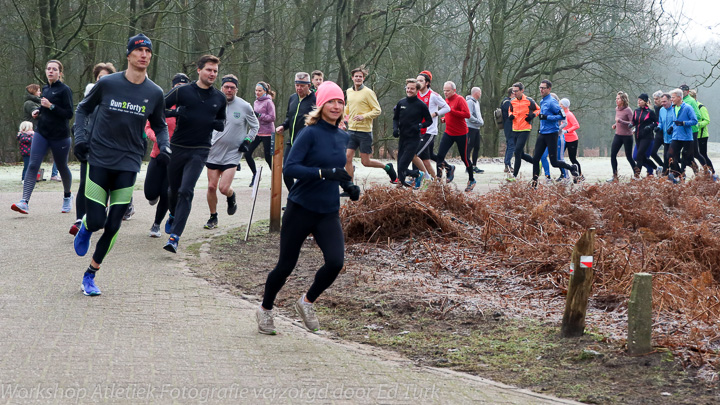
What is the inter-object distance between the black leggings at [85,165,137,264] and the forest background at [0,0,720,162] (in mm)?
19238

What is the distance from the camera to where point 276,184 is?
10.0 meters

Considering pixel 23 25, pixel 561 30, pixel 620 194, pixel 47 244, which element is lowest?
A: pixel 47 244

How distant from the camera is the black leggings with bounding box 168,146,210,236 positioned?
8516mm

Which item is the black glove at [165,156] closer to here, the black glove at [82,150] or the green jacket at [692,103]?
the black glove at [82,150]

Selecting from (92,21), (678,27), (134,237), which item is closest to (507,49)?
(92,21)

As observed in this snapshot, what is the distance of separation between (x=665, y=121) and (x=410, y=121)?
7.37 meters

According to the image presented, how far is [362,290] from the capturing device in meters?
7.05

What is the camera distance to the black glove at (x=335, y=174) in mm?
5148

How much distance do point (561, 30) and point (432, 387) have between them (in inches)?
1309

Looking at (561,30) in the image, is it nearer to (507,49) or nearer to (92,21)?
(507,49)

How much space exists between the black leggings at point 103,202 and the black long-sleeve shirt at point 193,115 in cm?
238

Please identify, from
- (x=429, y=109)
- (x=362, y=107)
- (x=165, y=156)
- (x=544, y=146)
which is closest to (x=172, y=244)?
(x=165, y=156)

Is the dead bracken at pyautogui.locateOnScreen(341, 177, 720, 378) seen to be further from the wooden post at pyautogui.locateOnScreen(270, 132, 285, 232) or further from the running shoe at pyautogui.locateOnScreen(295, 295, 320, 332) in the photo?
the running shoe at pyautogui.locateOnScreen(295, 295, 320, 332)

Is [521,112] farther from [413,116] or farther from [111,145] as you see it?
[111,145]
